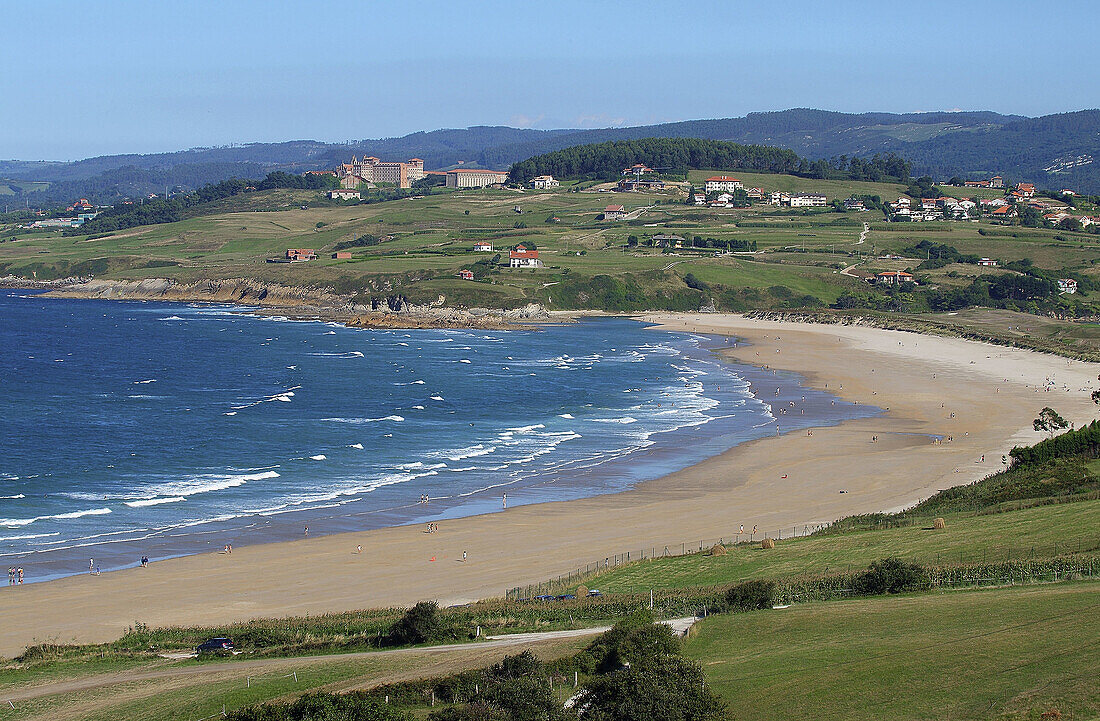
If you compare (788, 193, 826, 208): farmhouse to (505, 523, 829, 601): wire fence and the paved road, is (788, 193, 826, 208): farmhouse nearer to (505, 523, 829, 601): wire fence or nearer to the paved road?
(505, 523, 829, 601): wire fence

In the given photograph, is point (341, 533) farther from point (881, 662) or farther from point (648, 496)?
point (881, 662)

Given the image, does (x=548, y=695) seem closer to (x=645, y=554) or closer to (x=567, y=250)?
(x=645, y=554)

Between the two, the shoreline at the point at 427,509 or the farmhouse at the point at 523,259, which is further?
the farmhouse at the point at 523,259

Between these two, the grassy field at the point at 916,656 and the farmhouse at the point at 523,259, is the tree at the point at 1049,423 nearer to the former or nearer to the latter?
the grassy field at the point at 916,656


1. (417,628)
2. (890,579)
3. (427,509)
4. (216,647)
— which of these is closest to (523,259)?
(427,509)

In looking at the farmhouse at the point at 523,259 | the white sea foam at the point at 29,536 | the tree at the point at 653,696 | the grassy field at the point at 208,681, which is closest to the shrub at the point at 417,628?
the grassy field at the point at 208,681
